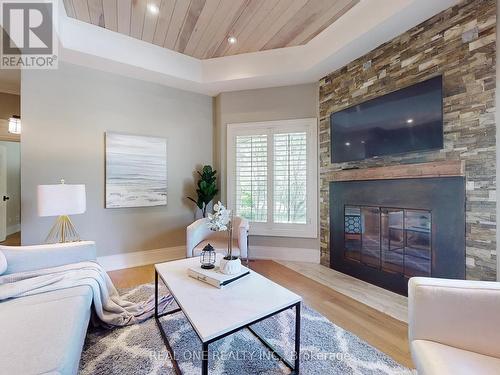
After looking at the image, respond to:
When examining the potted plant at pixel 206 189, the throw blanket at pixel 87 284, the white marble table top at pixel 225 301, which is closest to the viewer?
the white marble table top at pixel 225 301

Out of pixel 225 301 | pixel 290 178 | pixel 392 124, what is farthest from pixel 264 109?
pixel 225 301

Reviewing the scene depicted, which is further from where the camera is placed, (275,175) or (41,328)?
(275,175)

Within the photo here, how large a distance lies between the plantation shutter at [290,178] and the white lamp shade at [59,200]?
2.49 m

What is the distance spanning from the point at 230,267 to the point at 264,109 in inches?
108

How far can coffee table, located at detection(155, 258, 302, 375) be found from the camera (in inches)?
47.0

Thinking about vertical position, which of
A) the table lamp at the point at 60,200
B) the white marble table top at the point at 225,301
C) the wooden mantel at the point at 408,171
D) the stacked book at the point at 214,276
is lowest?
the white marble table top at the point at 225,301

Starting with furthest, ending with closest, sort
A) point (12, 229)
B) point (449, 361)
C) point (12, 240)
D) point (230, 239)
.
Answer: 1. point (12, 229)
2. point (12, 240)
3. point (230, 239)
4. point (449, 361)

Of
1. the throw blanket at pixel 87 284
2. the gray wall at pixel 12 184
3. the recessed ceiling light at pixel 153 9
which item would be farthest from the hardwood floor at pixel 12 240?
the recessed ceiling light at pixel 153 9

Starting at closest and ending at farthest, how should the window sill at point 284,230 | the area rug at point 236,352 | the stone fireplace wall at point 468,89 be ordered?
the area rug at point 236,352 < the stone fireplace wall at point 468,89 < the window sill at point 284,230

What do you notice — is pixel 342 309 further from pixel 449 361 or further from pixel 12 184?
pixel 12 184

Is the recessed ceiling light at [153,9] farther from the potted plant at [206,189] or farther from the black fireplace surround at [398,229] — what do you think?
the black fireplace surround at [398,229]

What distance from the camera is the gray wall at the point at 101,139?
2846 millimetres

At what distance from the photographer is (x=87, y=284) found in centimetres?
171

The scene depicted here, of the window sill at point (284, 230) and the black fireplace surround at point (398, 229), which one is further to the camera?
the window sill at point (284, 230)
